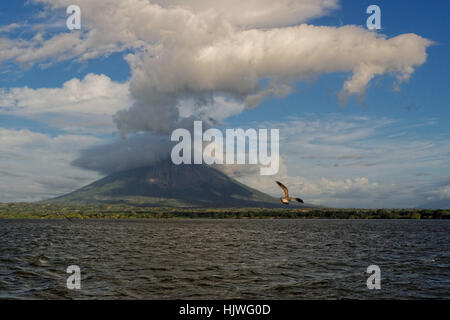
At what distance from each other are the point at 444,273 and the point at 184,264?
36.7 meters

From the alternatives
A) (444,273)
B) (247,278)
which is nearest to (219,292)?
(247,278)

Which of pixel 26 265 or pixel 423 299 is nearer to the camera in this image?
pixel 423 299

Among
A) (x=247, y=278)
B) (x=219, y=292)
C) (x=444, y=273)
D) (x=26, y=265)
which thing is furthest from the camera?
(x=26, y=265)

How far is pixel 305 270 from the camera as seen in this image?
5309cm

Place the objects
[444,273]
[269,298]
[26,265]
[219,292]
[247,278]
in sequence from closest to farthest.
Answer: [269,298] → [219,292] → [247,278] → [444,273] → [26,265]

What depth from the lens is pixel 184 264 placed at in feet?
194

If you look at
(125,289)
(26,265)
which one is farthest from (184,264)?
(26,265)

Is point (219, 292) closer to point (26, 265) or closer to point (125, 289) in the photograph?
point (125, 289)

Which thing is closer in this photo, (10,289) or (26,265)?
(10,289)
